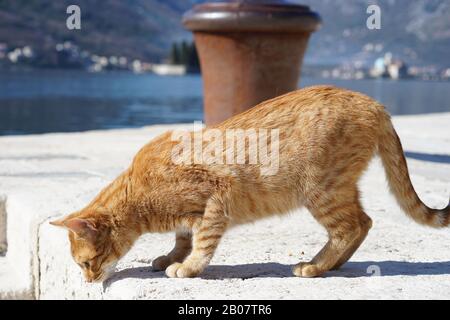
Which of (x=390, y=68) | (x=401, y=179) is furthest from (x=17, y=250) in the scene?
(x=390, y=68)

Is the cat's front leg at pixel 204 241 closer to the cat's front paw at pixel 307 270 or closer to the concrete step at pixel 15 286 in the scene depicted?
the cat's front paw at pixel 307 270

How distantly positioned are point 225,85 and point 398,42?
68696 millimetres

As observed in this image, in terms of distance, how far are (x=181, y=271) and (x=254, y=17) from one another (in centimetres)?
365

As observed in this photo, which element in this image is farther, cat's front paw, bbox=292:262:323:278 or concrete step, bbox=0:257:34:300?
concrete step, bbox=0:257:34:300

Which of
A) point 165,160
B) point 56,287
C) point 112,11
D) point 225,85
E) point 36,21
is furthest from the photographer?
point 112,11

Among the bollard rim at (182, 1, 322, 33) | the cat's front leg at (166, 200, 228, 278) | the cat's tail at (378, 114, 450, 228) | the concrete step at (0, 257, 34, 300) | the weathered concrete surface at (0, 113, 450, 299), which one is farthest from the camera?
the bollard rim at (182, 1, 322, 33)

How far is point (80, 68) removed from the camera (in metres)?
74.5

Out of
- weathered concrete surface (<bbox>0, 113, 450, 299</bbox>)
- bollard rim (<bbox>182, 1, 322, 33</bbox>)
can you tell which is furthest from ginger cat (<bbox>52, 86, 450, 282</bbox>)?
bollard rim (<bbox>182, 1, 322, 33</bbox>)

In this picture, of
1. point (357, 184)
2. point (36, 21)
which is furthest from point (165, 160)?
point (36, 21)

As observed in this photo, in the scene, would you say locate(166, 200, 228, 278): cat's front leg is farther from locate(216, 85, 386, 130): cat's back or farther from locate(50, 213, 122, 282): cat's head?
locate(216, 85, 386, 130): cat's back

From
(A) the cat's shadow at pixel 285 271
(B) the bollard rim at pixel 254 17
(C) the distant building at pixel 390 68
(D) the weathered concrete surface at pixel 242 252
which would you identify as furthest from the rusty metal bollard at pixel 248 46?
(C) the distant building at pixel 390 68

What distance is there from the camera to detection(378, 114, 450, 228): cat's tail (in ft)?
10.2

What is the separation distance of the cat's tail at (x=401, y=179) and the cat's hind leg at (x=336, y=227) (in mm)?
225
